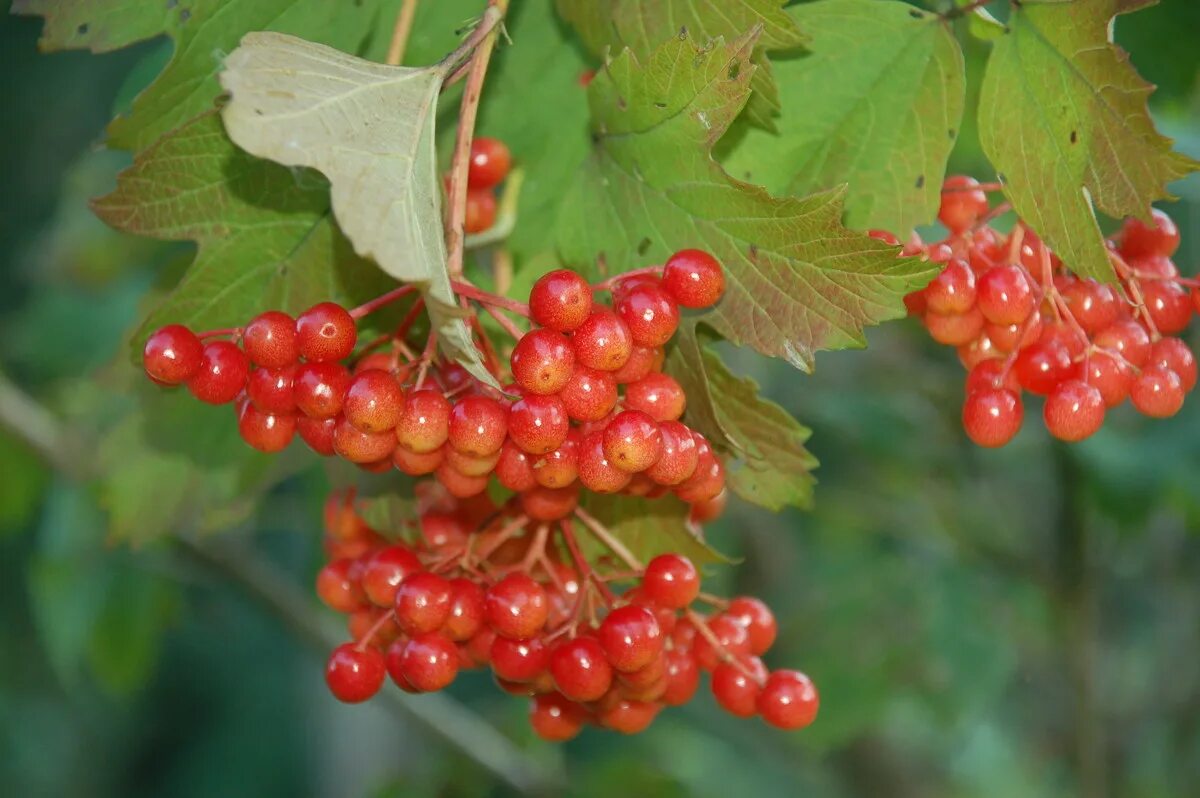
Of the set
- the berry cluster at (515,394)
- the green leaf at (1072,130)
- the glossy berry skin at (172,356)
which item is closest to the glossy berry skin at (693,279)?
the berry cluster at (515,394)

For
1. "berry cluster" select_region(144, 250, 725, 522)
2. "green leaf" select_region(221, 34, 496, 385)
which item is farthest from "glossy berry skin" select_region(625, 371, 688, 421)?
"green leaf" select_region(221, 34, 496, 385)

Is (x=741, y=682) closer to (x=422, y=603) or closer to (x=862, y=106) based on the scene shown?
(x=422, y=603)

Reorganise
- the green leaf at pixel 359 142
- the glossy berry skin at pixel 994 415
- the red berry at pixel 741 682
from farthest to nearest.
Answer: the red berry at pixel 741 682 < the glossy berry skin at pixel 994 415 < the green leaf at pixel 359 142

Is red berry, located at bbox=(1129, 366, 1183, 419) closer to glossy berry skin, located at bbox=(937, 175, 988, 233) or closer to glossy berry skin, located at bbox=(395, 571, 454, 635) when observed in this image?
glossy berry skin, located at bbox=(937, 175, 988, 233)

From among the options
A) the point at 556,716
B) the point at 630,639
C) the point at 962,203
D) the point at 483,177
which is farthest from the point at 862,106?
the point at 556,716

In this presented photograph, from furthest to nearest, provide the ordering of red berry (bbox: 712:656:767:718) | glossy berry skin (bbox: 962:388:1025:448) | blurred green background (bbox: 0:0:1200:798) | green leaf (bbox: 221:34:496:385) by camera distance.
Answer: blurred green background (bbox: 0:0:1200:798), red berry (bbox: 712:656:767:718), glossy berry skin (bbox: 962:388:1025:448), green leaf (bbox: 221:34:496:385)

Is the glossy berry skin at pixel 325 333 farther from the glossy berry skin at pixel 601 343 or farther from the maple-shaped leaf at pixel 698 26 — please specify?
the maple-shaped leaf at pixel 698 26
